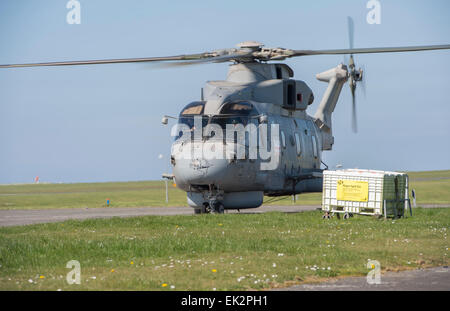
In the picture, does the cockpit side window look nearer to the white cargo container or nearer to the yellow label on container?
the white cargo container

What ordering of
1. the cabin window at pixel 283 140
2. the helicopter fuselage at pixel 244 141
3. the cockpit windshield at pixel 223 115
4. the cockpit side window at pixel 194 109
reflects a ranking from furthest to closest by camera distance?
the cabin window at pixel 283 140 → the cockpit side window at pixel 194 109 → the cockpit windshield at pixel 223 115 → the helicopter fuselage at pixel 244 141

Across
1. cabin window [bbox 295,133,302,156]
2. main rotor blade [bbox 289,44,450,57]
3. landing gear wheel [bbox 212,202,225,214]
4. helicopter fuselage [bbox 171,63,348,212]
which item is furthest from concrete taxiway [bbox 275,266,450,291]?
cabin window [bbox 295,133,302,156]

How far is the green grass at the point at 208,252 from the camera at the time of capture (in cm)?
1189

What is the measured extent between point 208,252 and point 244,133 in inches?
487

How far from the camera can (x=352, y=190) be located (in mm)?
25156

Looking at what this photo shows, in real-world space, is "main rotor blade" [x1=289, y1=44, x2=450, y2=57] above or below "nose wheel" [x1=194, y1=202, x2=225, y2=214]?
above

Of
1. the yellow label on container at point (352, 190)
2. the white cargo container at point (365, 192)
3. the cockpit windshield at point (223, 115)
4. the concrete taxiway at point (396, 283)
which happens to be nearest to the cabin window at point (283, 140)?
the cockpit windshield at point (223, 115)

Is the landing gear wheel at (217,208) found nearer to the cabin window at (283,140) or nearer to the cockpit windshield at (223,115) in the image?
the cockpit windshield at (223,115)

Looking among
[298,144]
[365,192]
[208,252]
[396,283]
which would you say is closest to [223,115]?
[298,144]

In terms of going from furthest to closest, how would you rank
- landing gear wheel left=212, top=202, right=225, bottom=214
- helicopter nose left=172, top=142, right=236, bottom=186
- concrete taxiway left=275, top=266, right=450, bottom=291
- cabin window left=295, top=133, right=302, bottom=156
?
cabin window left=295, top=133, right=302, bottom=156
landing gear wheel left=212, top=202, right=225, bottom=214
helicopter nose left=172, top=142, right=236, bottom=186
concrete taxiway left=275, top=266, right=450, bottom=291

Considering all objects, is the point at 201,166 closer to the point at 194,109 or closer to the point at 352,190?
the point at 194,109

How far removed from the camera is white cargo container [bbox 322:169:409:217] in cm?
2448

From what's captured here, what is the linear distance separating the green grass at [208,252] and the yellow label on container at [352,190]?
8.95ft
